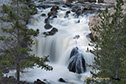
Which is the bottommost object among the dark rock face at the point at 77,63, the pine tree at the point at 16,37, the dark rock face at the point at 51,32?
the dark rock face at the point at 77,63

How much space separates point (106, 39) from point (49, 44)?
1289 cm

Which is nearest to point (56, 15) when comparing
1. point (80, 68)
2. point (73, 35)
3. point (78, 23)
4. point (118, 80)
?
point (78, 23)

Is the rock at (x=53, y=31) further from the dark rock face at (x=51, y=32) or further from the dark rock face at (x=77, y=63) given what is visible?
the dark rock face at (x=77, y=63)

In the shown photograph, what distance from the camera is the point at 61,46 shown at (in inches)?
862

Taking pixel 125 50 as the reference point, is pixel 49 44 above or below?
below

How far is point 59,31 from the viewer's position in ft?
83.9

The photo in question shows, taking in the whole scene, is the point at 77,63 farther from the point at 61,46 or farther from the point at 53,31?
the point at 53,31

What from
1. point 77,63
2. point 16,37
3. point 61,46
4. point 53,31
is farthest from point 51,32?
point 16,37

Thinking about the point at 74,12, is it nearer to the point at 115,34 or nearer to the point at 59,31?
the point at 59,31

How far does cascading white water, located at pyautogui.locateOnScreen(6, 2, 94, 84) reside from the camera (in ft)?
58.2

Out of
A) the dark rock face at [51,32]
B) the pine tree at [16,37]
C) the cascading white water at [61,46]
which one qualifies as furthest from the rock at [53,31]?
the pine tree at [16,37]

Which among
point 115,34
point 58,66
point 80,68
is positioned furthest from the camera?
point 58,66

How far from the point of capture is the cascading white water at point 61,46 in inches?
698

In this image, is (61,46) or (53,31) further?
(53,31)
